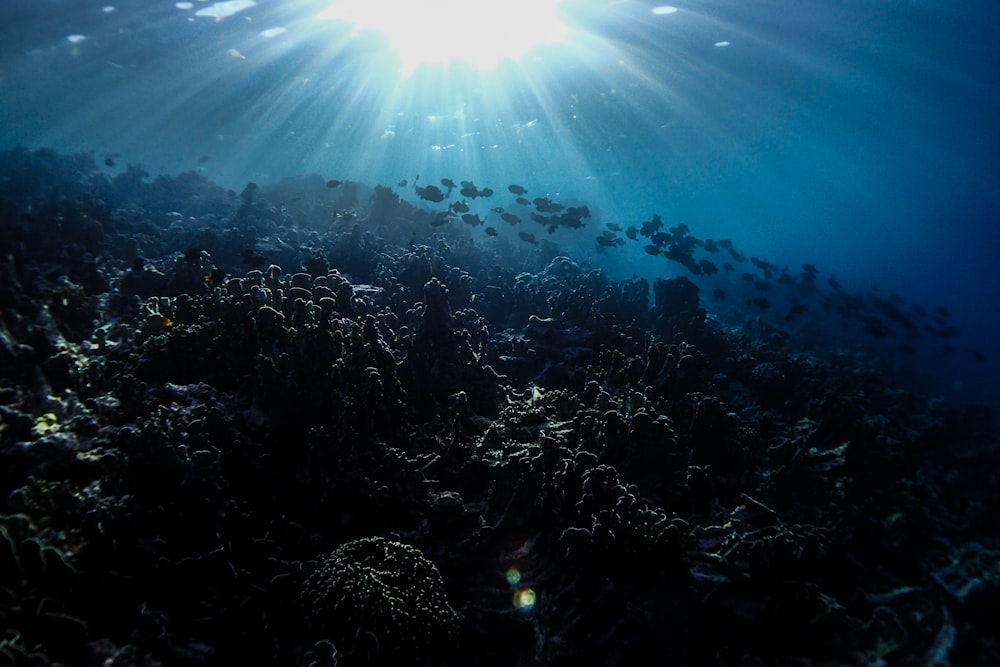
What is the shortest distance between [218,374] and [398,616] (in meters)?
4.23

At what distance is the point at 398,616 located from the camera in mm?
3113

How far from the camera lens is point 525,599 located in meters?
4.00

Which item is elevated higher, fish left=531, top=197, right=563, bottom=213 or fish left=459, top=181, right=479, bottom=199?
fish left=459, top=181, right=479, bottom=199

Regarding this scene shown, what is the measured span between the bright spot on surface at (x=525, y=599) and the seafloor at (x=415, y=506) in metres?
0.02

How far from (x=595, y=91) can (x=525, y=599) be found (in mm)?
29752

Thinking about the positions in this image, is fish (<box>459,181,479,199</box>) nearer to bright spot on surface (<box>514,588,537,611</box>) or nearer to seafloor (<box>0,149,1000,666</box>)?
seafloor (<box>0,149,1000,666</box>)

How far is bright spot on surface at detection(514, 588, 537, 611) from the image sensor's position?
3.94m

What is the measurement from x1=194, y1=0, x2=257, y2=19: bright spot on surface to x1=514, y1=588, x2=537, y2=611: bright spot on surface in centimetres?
2435

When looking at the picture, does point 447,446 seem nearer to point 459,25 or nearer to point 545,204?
point 545,204

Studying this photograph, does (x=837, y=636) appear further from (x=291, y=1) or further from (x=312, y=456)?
(x=291, y=1)

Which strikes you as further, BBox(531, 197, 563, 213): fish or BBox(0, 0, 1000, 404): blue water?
BBox(0, 0, 1000, 404): blue water

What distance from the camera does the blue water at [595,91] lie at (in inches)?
772

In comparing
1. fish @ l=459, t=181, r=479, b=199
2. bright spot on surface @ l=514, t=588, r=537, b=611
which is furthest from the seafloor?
fish @ l=459, t=181, r=479, b=199

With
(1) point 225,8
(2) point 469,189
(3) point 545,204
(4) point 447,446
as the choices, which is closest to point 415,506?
(4) point 447,446
